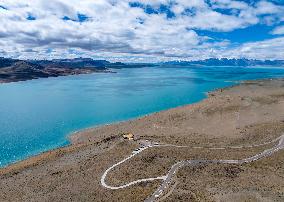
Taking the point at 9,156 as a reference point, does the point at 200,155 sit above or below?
above

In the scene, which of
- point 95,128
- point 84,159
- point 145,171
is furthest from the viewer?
point 95,128

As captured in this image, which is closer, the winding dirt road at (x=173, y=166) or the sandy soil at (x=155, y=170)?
the sandy soil at (x=155, y=170)

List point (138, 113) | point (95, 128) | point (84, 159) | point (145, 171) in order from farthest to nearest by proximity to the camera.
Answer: point (138, 113) → point (95, 128) → point (84, 159) → point (145, 171)

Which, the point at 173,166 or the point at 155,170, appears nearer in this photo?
the point at 155,170

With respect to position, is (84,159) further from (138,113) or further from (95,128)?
(138,113)

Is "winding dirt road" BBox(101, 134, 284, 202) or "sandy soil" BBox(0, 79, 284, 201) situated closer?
"sandy soil" BBox(0, 79, 284, 201)

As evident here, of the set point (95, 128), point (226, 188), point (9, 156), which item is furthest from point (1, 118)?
point (226, 188)

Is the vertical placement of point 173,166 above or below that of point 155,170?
above

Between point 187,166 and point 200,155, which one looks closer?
point 187,166
